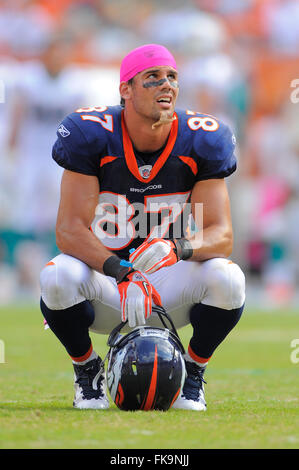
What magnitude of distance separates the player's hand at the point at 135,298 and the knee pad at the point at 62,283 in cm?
19

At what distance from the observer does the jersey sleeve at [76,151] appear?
362cm

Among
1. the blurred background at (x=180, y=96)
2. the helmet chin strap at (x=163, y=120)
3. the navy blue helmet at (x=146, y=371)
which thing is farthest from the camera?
the blurred background at (x=180, y=96)

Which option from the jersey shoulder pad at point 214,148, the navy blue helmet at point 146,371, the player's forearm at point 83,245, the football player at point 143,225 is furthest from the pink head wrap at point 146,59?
the navy blue helmet at point 146,371

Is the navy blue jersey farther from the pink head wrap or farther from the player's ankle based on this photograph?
the player's ankle

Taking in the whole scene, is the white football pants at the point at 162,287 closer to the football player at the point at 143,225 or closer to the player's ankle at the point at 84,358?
the football player at the point at 143,225

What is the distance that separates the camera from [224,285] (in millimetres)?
3432

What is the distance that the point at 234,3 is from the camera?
14211mm

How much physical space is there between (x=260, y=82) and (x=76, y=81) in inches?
144

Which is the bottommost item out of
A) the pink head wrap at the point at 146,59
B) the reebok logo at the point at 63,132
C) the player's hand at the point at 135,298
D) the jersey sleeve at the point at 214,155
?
the player's hand at the point at 135,298

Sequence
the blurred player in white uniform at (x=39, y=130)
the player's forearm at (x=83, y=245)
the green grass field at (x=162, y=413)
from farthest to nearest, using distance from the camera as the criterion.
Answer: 1. the blurred player in white uniform at (x=39, y=130)
2. the player's forearm at (x=83, y=245)
3. the green grass field at (x=162, y=413)

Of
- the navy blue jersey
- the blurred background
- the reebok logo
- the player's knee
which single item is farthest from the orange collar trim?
the blurred background

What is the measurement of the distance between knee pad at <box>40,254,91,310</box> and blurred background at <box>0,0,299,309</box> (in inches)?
255

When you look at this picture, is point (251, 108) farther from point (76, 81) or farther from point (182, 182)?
point (182, 182)

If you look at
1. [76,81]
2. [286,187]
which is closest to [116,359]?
[76,81]
